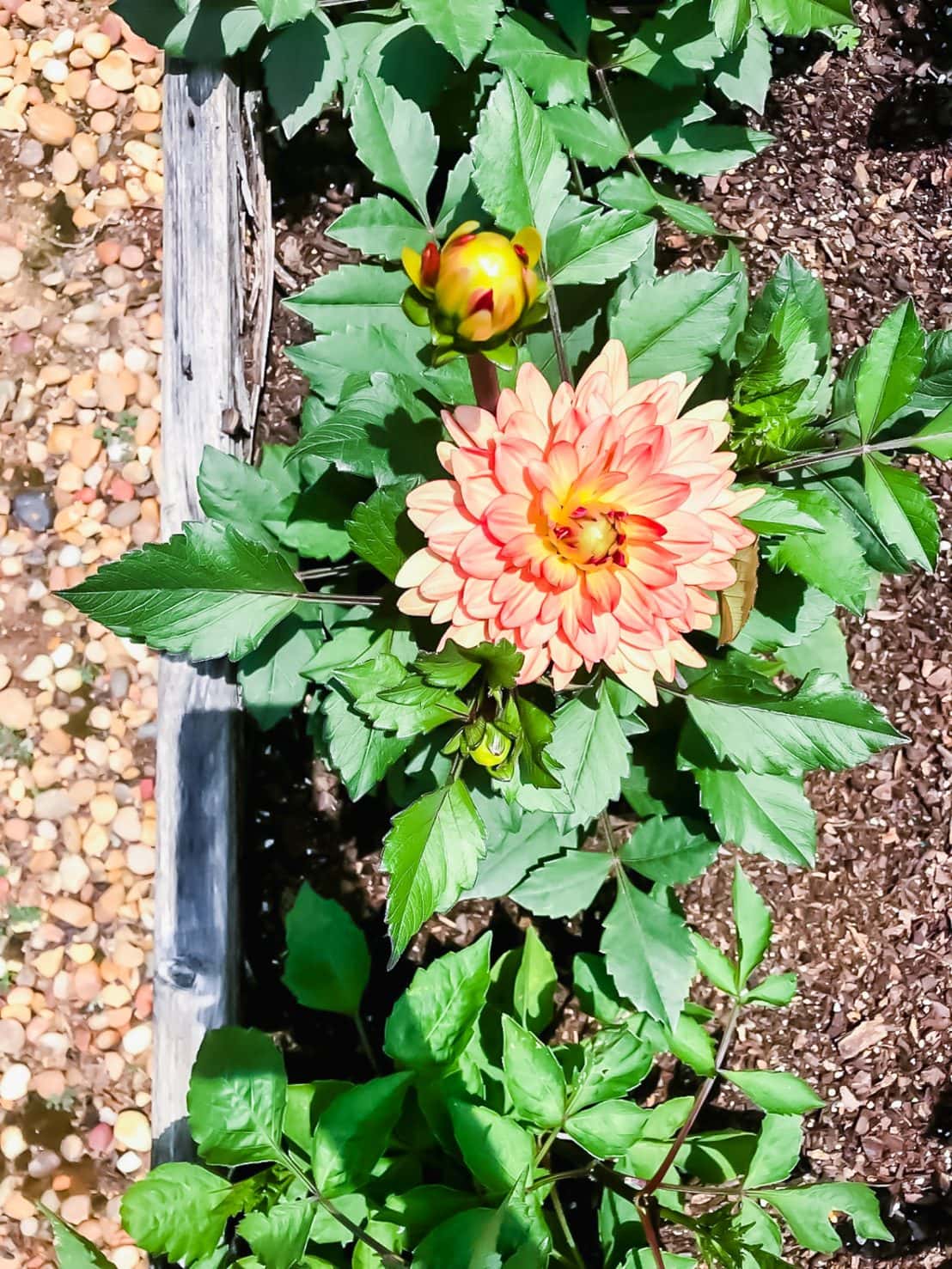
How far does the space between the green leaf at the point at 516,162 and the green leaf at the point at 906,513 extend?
1.49 ft

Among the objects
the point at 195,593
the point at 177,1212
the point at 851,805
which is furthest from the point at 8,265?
the point at 851,805

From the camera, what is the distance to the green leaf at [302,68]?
1.27 m

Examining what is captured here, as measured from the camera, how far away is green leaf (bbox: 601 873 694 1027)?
1.29 meters

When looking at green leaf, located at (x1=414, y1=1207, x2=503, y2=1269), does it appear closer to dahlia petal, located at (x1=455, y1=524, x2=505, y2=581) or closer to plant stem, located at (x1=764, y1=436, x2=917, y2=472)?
dahlia petal, located at (x1=455, y1=524, x2=505, y2=581)

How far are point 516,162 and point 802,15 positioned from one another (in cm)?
34

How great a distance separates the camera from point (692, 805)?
143 cm

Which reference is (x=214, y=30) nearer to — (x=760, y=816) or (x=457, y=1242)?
(x=760, y=816)

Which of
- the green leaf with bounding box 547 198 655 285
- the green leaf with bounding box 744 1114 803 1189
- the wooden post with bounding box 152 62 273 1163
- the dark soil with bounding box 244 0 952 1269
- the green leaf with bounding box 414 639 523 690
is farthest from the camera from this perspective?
the dark soil with bounding box 244 0 952 1269

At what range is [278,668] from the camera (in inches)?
53.8

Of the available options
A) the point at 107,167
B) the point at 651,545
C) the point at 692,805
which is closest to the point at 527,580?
the point at 651,545

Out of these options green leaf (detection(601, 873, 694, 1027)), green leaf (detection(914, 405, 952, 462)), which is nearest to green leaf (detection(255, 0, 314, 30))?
green leaf (detection(914, 405, 952, 462))

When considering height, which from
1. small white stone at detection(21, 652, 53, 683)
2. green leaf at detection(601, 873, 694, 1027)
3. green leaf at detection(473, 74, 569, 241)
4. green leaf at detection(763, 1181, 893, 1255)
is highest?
green leaf at detection(473, 74, 569, 241)

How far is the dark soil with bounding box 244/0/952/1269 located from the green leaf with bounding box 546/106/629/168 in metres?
0.38

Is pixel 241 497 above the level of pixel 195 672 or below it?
above
